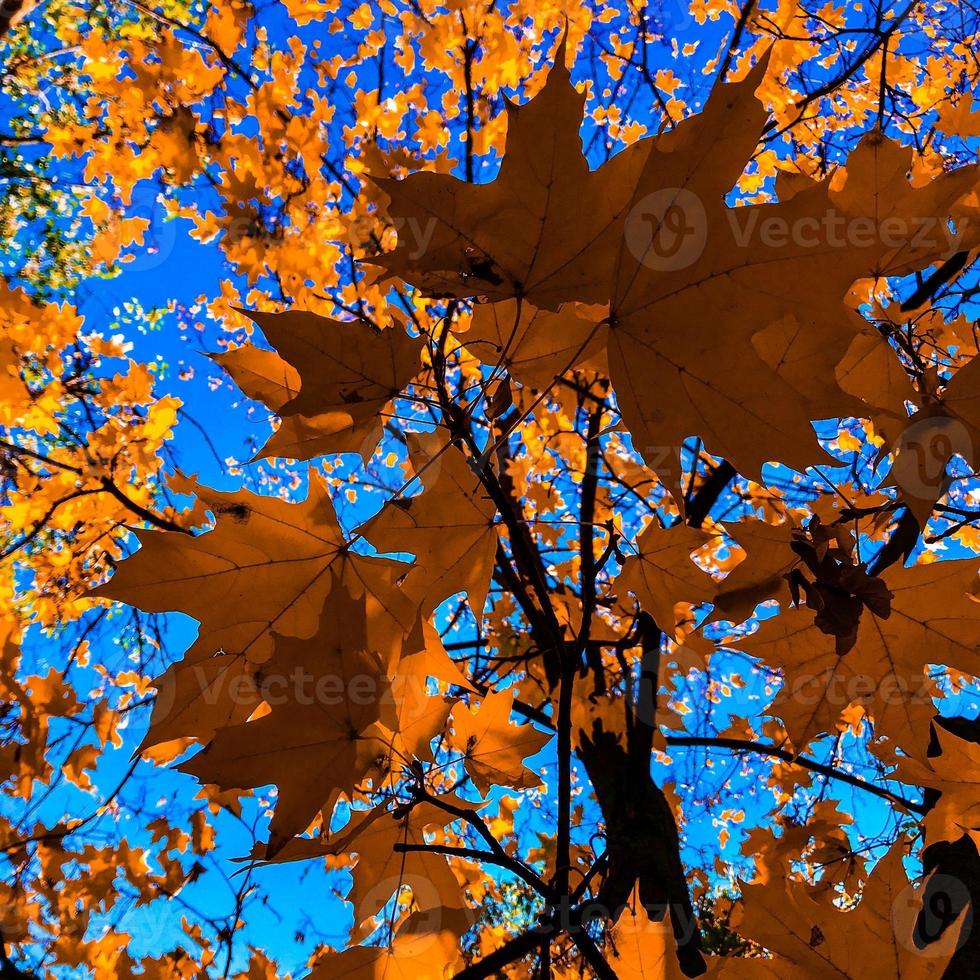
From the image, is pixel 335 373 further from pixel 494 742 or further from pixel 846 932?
pixel 846 932

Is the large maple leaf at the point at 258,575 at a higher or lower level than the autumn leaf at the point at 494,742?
higher

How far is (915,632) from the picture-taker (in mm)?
999

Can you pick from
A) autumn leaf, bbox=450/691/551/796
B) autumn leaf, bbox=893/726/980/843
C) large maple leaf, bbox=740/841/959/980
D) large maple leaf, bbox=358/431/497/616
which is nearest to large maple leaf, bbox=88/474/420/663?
large maple leaf, bbox=358/431/497/616

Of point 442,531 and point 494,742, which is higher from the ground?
point 442,531

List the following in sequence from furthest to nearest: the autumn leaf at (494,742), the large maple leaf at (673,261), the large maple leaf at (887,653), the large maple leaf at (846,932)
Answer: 1. the autumn leaf at (494,742)
2. the large maple leaf at (887,653)
3. the large maple leaf at (846,932)
4. the large maple leaf at (673,261)

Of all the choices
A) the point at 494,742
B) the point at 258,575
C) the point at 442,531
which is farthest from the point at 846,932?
the point at 258,575

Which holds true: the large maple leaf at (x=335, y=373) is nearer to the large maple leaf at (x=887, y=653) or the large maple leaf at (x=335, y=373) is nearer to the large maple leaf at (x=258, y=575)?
the large maple leaf at (x=258, y=575)

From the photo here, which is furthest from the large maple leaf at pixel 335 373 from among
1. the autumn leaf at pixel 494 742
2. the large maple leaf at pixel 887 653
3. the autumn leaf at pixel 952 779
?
the autumn leaf at pixel 952 779

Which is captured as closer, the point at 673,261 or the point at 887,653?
the point at 673,261

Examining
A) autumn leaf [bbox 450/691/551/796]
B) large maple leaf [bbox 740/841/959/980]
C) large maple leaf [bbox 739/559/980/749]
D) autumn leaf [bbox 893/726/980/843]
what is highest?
autumn leaf [bbox 450/691/551/796]

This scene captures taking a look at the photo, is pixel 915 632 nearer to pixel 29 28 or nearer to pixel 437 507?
pixel 437 507

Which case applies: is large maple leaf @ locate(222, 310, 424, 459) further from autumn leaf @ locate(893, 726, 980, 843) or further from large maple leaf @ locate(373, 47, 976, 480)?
autumn leaf @ locate(893, 726, 980, 843)

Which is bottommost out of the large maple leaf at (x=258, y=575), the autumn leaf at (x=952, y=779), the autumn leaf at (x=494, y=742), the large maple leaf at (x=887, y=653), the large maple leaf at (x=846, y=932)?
the large maple leaf at (x=846, y=932)

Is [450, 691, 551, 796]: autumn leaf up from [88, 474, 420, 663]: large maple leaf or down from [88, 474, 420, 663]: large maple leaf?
down
